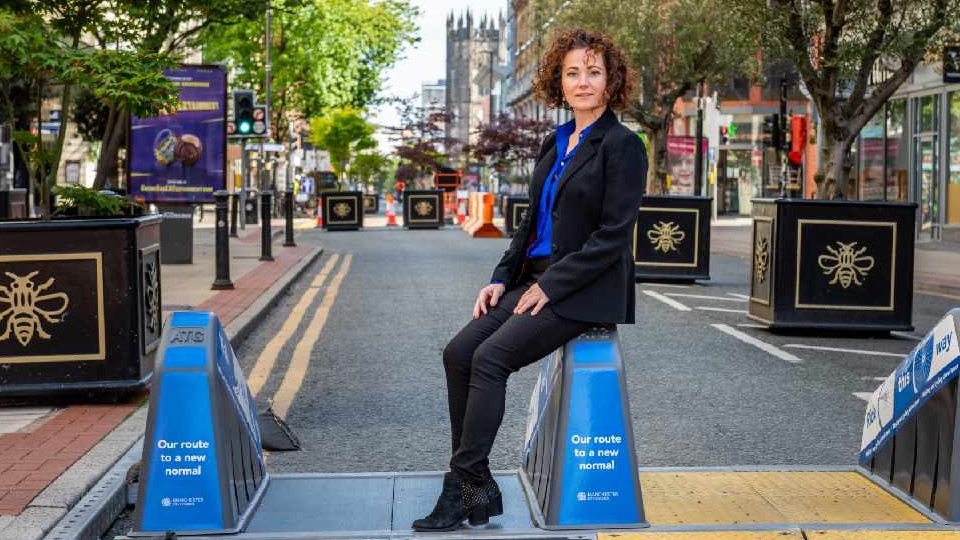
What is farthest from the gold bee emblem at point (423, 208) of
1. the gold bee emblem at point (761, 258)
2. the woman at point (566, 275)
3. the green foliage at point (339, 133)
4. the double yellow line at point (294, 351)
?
the green foliage at point (339, 133)

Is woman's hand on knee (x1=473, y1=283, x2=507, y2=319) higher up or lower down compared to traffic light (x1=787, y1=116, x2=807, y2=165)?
lower down

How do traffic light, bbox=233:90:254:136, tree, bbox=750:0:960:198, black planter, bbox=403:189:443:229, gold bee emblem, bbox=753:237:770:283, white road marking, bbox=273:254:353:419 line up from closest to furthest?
white road marking, bbox=273:254:353:419
gold bee emblem, bbox=753:237:770:283
tree, bbox=750:0:960:198
traffic light, bbox=233:90:254:136
black planter, bbox=403:189:443:229

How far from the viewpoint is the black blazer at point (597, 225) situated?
5020mm

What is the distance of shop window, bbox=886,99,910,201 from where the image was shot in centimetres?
3375

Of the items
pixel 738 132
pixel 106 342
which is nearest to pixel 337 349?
pixel 106 342

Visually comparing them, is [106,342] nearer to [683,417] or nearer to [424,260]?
[683,417]

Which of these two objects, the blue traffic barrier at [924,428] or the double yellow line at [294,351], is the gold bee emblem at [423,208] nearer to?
the double yellow line at [294,351]

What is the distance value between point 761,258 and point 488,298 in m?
8.05

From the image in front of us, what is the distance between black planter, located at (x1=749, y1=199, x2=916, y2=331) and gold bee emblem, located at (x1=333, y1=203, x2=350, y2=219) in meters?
31.2

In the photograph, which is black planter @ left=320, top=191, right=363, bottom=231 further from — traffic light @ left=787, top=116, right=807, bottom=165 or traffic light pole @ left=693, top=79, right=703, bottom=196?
traffic light @ left=787, top=116, right=807, bottom=165

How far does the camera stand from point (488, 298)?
535cm

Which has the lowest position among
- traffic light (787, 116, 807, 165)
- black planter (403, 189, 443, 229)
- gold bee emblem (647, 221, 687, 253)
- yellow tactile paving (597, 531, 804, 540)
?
black planter (403, 189, 443, 229)

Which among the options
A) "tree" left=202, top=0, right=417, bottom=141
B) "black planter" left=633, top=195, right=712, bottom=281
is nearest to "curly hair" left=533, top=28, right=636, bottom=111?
"black planter" left=633, top=195, right=712, bottom=281

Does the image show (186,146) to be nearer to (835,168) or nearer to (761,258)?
(835,168)
